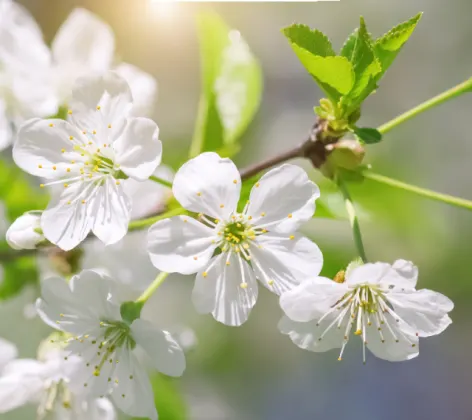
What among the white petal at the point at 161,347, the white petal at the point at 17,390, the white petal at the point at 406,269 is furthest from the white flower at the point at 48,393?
the white petal at the point at 406,269

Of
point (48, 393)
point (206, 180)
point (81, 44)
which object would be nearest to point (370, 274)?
point (206, 180)

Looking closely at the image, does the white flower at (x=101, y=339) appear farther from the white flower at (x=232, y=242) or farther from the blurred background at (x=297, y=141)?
the blurred background at (x=297, y=141)

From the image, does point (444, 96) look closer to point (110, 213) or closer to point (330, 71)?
point (330, 71)

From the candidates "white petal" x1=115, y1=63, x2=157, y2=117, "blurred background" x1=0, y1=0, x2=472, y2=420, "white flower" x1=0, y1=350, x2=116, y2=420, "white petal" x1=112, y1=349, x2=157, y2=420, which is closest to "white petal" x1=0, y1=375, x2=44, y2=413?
"white flower" x1=0, y1=350, x2=116, y2=420

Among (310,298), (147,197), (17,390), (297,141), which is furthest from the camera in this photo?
(297,141)

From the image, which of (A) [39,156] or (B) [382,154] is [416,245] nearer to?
(B) [382,154]

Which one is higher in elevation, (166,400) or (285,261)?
(285,261)
